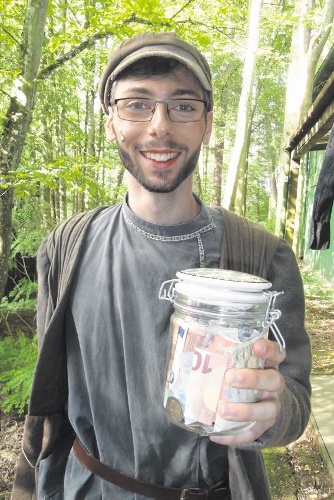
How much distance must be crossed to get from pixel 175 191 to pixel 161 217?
0.11 meters

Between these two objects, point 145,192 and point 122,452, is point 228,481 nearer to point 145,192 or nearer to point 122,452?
point 122,452

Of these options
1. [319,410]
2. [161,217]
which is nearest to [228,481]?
[161,217]

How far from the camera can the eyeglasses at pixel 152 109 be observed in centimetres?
149

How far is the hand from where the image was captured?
36.0 inches

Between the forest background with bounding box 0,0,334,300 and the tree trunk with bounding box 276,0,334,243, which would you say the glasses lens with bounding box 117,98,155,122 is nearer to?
the forest background with bounding box 0,0,334,300

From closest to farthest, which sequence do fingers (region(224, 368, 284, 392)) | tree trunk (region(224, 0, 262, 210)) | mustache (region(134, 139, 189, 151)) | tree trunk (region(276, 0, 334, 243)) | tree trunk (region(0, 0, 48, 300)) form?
fingers (region(224, 368, 284, 392))
mustache (region(134, 139, 189, 151))
tree trunk (region(0, 0, 48, 300))
tree trunk (region(276, 0, 334, 243))
tree trunk (region(224, 0, 262, 210))

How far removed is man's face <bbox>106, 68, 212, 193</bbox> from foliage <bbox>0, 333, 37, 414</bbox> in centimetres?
273

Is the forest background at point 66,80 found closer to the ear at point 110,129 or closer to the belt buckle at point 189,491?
Answer: the ear at point 110,129

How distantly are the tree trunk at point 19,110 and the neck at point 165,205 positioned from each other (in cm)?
271

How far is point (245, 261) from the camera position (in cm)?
142

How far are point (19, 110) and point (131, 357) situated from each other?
3.34 m

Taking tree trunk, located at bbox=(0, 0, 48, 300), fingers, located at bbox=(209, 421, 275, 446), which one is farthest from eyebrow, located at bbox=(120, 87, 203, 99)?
tree trunk, located at bbox=(0, 0, 48, 300)

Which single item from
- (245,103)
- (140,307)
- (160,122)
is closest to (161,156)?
(160,122)

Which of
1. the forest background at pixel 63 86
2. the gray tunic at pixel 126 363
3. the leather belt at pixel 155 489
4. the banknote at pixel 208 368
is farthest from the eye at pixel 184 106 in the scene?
the forest background at pixel 63 86
